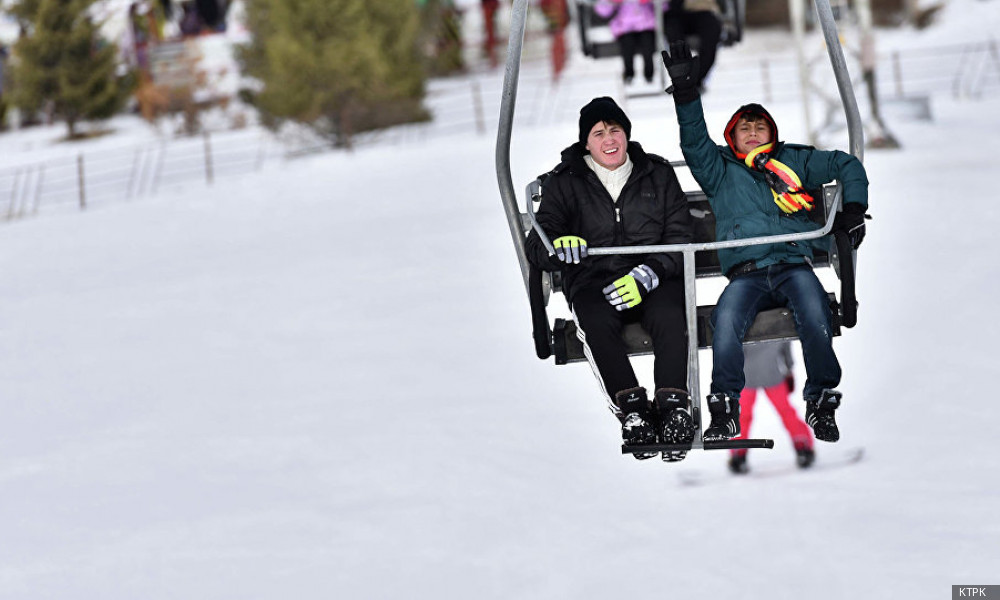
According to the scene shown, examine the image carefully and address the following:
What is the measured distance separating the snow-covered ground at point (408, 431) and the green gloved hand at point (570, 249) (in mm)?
10299

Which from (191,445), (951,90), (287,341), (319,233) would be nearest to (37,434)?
(191,445)

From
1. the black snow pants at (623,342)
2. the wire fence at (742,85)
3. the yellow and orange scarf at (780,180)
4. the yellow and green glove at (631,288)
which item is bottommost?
the wire fence at (742,85)

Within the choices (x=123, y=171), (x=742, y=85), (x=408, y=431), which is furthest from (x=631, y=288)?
(x=123, y=171)

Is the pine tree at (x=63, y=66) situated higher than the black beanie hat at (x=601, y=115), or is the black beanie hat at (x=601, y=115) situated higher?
the black beanie hat at (x=601, y=115)

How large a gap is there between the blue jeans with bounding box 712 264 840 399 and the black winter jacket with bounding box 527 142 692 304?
0.21 meters

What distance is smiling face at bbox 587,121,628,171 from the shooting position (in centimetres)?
379

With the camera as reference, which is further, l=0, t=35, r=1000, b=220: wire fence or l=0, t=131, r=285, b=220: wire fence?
l=0, t=35, r=1000, b=220: wire fence

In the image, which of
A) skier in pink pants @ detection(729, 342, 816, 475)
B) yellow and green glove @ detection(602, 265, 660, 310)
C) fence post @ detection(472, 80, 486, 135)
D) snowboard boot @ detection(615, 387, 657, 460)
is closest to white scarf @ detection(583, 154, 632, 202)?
yellow and green glove @ detection(602, 265, 660, 310)

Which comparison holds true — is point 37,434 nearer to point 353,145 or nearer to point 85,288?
point 85,288

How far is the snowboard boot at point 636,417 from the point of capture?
12.2 ft

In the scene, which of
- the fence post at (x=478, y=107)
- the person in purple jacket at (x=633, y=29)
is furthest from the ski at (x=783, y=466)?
the fence post at (x=478, y=107)

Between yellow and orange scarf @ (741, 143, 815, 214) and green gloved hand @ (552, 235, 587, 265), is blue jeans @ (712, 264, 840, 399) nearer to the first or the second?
yellow and orange scarf @ (741, 143, 815, 214)

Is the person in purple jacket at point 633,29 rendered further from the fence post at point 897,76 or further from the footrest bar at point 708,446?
the fence post at point 897,76

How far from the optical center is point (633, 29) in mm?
7746
